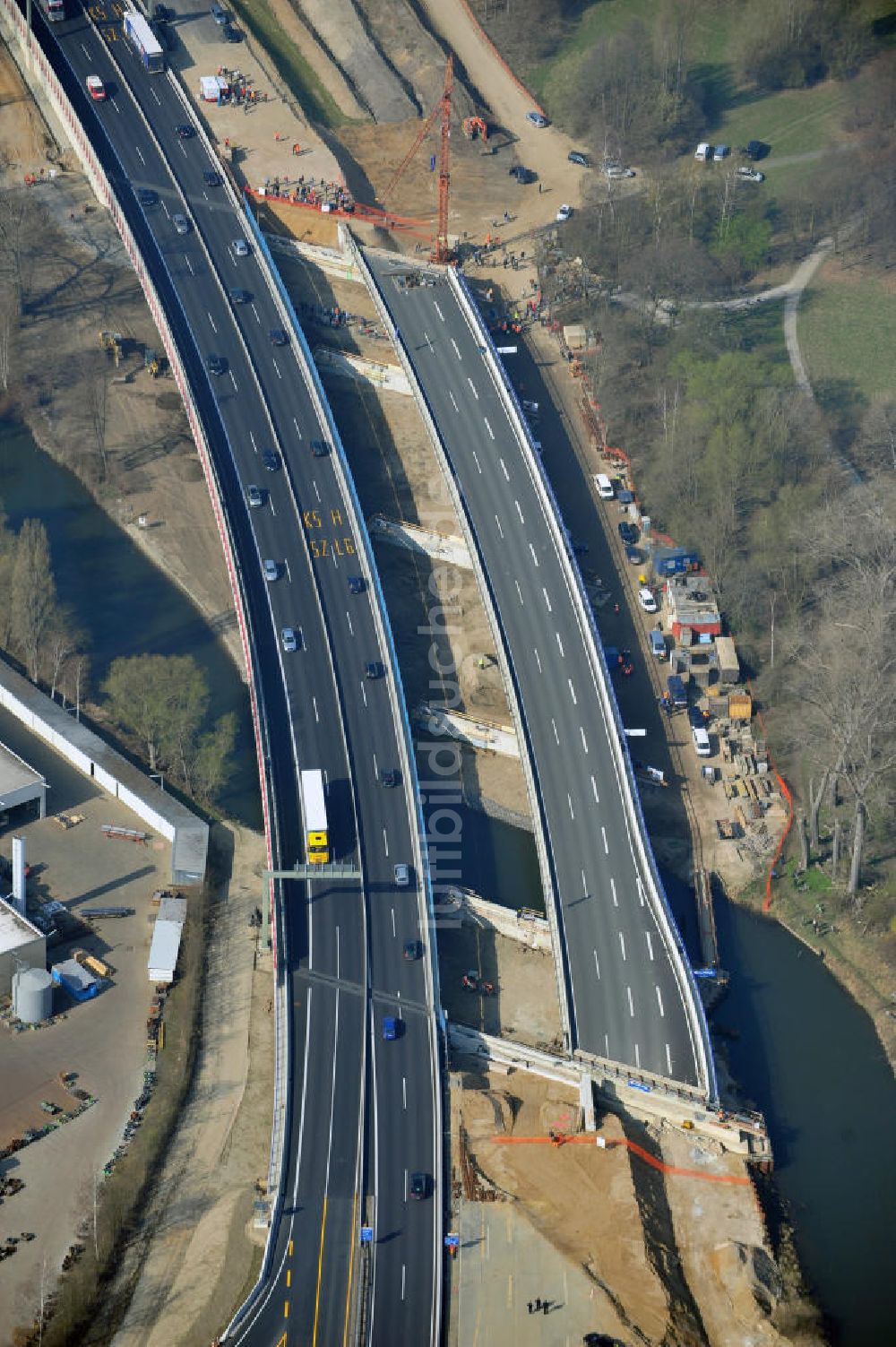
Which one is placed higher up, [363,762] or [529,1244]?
[363,762]

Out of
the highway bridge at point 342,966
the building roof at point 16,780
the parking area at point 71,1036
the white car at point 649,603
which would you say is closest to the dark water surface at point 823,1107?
the highway bridge at point 342,966

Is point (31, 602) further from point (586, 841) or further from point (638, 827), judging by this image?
point (638, 827)

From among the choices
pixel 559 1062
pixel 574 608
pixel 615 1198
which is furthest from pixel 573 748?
pixel 615 1198

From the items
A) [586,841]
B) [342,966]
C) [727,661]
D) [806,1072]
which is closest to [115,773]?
[342,966]

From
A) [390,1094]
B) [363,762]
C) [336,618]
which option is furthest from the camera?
[336,618]

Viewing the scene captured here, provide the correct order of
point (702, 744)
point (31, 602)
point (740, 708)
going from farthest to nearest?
point (31, 602), point (740, 708), point (702, 744)

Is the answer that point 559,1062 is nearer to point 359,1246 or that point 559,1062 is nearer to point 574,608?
point 359,1246

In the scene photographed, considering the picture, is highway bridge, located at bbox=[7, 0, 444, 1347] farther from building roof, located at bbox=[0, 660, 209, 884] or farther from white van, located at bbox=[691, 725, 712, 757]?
white van, located at bbox=[691, 725, 712, 757]

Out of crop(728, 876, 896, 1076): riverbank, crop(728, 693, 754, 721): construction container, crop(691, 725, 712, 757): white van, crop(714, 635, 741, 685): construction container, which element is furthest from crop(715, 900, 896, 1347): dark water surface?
crop(714, 635, 741, 685): construction container
